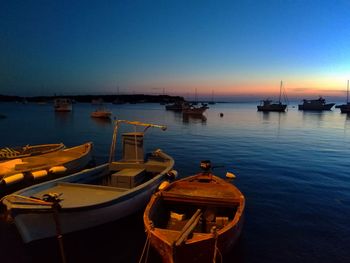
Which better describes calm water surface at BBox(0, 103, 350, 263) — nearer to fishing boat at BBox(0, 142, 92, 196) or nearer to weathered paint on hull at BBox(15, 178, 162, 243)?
weathered paint on hull at BBox(15, 178, 162, 243)

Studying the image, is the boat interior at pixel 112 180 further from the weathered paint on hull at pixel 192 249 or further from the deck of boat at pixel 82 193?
the weathered paint on hull at pixel 192 249

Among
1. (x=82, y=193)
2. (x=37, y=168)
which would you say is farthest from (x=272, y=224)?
(x=37, y=168)

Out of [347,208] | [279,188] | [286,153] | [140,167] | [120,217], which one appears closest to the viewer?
[120,217]

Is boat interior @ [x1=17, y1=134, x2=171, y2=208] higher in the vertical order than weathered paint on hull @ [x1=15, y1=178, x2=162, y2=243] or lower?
higher

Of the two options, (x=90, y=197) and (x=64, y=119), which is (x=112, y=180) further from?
(x=64, y=119)

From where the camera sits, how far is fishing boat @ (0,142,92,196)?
49.5ft

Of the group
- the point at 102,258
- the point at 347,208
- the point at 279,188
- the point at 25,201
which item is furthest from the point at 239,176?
the point at 25,201

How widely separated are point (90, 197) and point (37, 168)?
6.82 metres

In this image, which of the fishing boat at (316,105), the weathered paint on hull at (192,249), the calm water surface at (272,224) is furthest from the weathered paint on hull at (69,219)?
the fishing boat at (316,105)

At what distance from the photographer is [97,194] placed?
39.4 ft

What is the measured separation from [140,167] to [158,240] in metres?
8.18

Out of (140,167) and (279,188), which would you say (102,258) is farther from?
(279,188)

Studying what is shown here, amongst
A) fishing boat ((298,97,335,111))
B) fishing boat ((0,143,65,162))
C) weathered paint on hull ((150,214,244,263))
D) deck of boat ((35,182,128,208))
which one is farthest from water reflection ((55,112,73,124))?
fishing boat ((298,97,335,111))

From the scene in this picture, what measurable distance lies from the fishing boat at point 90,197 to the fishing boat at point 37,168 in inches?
135
